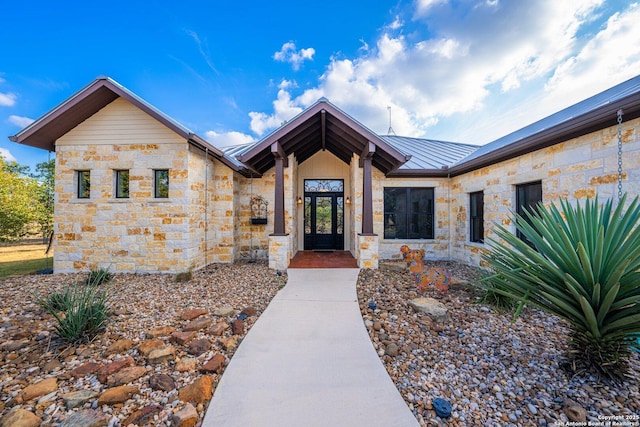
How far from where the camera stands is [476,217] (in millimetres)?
7328

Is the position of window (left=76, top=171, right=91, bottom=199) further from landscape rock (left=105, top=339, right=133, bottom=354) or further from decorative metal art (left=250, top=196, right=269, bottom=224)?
landscape rock (left=105, top=339, right=133, bottom=354)

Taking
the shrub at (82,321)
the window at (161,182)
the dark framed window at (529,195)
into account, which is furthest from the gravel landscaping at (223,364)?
the window at (161,182)

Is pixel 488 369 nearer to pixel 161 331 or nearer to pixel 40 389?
pixel 161 331

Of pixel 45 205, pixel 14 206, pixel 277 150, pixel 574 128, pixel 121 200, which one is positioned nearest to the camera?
pixel 574 128

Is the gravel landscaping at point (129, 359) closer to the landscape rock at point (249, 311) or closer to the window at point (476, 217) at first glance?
the landscape rock at point (249, 311)

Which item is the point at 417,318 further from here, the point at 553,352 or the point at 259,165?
the point at 259,165

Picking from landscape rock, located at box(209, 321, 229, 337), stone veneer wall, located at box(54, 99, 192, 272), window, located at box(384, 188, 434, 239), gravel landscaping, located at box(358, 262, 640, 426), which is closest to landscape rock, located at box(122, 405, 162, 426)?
landscape rock, located at box(209, 321, 229, 337)

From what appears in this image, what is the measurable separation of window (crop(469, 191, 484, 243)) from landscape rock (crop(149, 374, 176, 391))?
7727 millimetres

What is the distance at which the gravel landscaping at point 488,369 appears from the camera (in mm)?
1897

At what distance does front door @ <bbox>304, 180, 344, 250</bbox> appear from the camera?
961 centimetres

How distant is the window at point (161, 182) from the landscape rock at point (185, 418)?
6.08 meters

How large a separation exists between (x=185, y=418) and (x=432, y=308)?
11.1 ft

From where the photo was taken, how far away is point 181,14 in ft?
24.9

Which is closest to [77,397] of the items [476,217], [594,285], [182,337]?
[182,337]
